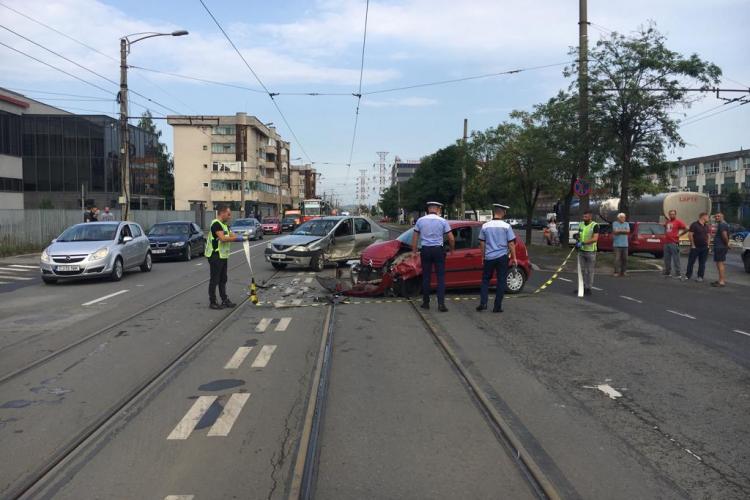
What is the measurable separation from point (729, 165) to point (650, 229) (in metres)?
61.6

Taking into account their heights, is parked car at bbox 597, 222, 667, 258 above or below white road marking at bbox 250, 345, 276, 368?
above

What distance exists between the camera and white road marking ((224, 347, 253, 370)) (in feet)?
21.7

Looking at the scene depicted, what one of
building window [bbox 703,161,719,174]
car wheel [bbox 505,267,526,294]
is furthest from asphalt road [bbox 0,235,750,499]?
building window [bbox 703,161,719,174]

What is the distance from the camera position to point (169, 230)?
23031mm

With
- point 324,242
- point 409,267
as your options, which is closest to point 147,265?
point 324,242

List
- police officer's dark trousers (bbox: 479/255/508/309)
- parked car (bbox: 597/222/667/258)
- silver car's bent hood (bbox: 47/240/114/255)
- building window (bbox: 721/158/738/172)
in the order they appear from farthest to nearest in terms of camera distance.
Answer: building window (bbox: 721/158/738/172) < parked car (bbox: 597/222/667/258) < silver car's bent hood (bbox: 47/240/114/255) < police officer's dark trousers (bbox: 479/255/508/309)

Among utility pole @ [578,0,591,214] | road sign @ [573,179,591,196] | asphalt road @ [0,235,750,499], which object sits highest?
utility pole @ [578,0,591,214]

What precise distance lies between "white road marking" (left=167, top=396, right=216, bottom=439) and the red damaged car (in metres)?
6.54

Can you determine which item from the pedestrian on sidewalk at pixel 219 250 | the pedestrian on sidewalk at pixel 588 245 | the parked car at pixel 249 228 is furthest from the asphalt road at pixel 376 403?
the parked car at pixel 249 228

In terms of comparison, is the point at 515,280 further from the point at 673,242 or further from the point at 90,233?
the point at 90,233

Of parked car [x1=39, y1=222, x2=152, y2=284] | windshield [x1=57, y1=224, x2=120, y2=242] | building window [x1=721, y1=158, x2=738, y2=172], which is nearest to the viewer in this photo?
parked car [x1=39, y1=222, x2=152, y2=284]

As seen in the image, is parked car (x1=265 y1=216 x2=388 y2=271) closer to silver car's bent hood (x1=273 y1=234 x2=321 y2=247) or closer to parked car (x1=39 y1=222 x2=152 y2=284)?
silver car's bent hood (x1=273 y1=234 x2=321 y2=247)

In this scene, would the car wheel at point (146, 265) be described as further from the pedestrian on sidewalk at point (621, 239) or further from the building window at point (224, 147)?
the building window at point (224, 147)

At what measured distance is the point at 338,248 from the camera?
17.9m
